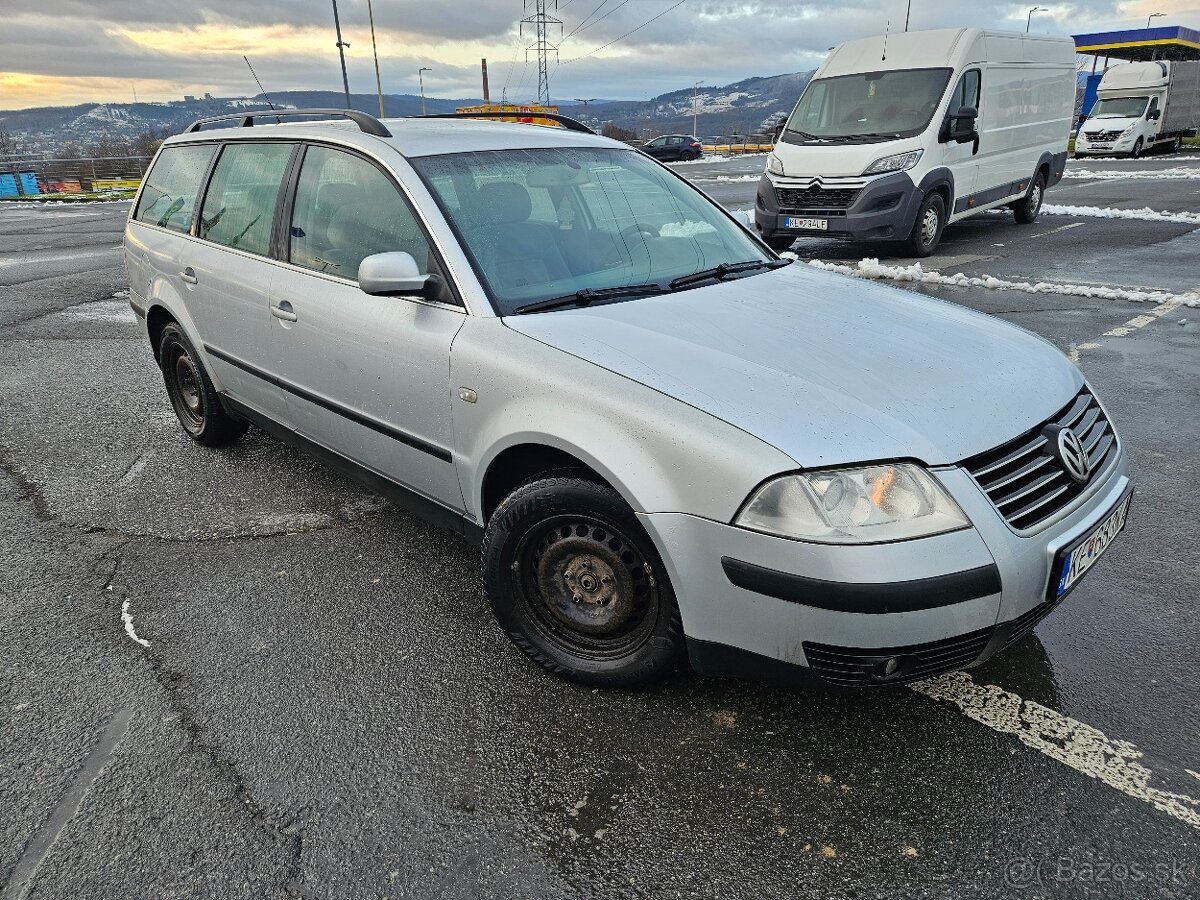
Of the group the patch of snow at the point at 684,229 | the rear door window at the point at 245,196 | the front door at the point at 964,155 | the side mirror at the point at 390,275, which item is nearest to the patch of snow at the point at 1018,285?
the front door at the point at 964,155

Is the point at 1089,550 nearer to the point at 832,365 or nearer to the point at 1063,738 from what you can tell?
the point at 1063,738

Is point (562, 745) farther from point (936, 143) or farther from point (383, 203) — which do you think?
point (936, 143)

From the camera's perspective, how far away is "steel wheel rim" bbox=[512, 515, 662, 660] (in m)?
2.41

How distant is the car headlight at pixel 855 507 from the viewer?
204cm

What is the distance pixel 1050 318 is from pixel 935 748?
5.94m

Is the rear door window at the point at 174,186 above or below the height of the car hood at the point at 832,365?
above

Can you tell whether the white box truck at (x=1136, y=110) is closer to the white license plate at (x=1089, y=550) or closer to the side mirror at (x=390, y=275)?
the white license plate at (x=1089, y=550)

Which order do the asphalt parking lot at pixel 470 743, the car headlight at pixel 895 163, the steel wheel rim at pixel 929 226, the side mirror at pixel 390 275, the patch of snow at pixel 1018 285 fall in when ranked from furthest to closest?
the steel wheel rim at pixel 929 226 < the car headlight at pixel 895 163 < the patch of snow at pixel 1018 285 < the side mirror at pixel 390 275 < the asphalt parking lot at pixel 470 743

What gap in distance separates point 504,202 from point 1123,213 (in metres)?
13.0

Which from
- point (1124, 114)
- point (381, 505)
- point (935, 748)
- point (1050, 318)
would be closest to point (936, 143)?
point (1050, 318)

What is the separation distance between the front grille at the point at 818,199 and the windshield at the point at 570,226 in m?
6.81

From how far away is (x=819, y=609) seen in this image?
6.75 feet

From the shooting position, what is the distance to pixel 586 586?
8.35ft

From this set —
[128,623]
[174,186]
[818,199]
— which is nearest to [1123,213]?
[818,199]
